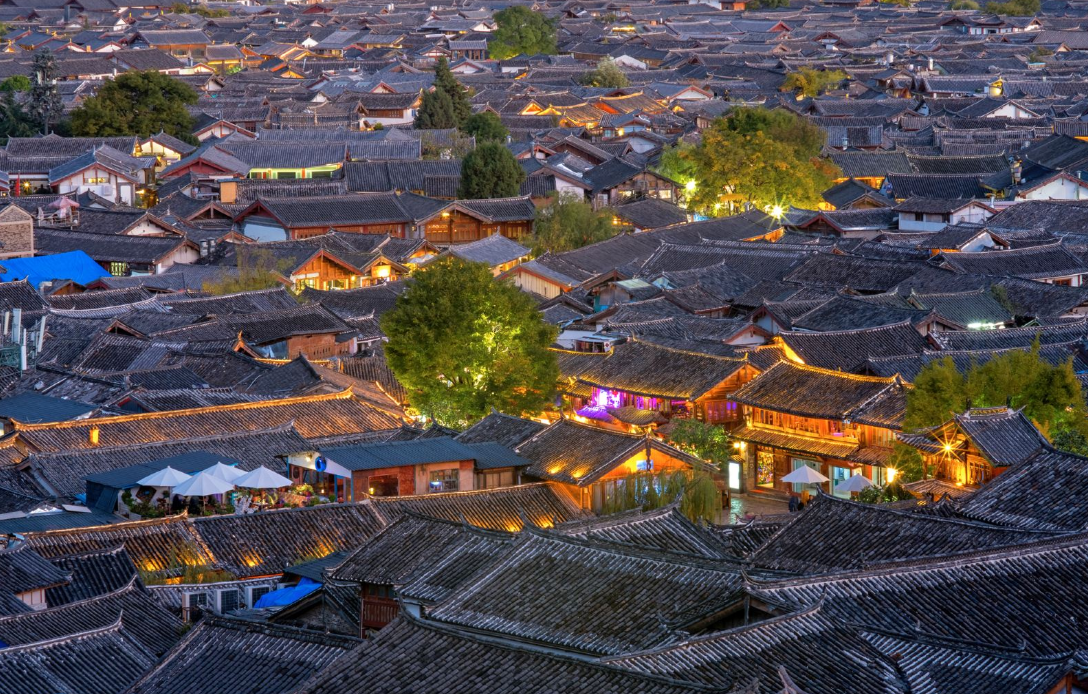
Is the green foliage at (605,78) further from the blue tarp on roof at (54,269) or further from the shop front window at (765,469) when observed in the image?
the shop front window at (765,469)

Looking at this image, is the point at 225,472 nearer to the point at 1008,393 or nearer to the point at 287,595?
the point at 287,595

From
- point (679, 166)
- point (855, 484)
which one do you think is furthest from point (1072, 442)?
point (679, 166)

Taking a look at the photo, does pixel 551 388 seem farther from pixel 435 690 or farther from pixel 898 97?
pixel 898 97

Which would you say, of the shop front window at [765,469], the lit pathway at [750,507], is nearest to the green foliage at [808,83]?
the shop front window at [765,469]

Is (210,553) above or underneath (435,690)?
underneath

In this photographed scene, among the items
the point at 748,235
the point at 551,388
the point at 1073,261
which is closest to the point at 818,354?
the point at 551,388
